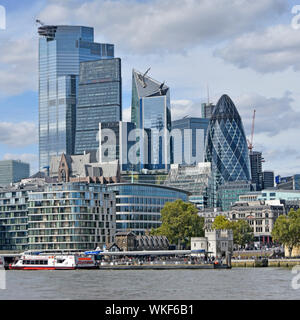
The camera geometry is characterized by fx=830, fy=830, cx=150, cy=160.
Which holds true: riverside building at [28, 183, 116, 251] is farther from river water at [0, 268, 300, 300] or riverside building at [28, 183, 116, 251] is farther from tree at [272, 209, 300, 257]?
river water at [0, 268, 300, 300]

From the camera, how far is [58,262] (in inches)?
5832

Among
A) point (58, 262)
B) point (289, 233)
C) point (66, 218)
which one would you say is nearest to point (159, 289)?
point (58, 262)

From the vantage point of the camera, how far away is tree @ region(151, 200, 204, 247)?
188 meters

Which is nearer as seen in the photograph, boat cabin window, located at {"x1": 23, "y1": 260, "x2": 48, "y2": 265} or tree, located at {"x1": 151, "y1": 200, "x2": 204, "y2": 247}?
boat cabin window, located at {"x1": 23, "y1": 260, "x2": 48, "y2": 265}

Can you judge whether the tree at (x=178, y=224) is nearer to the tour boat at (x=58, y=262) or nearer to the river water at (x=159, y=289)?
the tour boat at (x=58, y=262)

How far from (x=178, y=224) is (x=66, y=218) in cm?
2528

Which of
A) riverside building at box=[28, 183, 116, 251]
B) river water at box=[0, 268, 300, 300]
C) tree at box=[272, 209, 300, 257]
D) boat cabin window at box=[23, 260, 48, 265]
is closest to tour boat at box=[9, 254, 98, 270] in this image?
boat cabin window at box=[23, 260, 48, 265]

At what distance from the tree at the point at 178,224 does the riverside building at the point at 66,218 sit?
49.0 ft

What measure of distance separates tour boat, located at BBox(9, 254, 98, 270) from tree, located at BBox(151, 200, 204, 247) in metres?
39.5

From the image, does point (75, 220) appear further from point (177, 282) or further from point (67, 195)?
point (177, 282)

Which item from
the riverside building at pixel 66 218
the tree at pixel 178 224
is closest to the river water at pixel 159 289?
the riverside building at pixel 66 218

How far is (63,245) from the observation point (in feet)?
614
